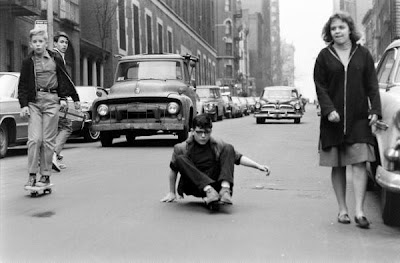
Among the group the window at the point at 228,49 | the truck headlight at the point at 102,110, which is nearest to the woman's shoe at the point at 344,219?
the truck headlight at the point at 102,110

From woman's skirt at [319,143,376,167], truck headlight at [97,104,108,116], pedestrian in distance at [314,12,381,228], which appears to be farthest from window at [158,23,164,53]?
woman's skirt at [319,143,376,167]

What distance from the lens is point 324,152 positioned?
5.78 m

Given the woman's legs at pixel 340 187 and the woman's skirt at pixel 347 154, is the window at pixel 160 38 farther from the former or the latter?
the woman's skirt at pixel 347 154

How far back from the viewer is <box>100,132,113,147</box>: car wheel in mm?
14541

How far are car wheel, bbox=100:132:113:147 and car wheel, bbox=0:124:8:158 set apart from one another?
8.15 feet

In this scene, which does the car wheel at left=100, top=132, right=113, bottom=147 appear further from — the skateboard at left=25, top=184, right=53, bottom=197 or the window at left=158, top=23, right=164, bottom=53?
the window at left=158, top=23, right=164, bottom=53

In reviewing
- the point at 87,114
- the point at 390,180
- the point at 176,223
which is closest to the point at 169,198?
the point at 176,223

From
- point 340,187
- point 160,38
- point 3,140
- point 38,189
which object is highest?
point 160,38

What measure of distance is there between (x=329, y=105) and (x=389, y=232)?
A: 122cm

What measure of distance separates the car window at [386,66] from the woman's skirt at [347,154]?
1.78m

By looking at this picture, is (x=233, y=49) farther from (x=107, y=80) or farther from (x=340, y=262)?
(x=340, y=262)

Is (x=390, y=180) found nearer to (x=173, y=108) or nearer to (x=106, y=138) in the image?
(x=173, y=108)

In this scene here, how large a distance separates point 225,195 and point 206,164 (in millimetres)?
426

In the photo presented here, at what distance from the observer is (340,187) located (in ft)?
19.2
